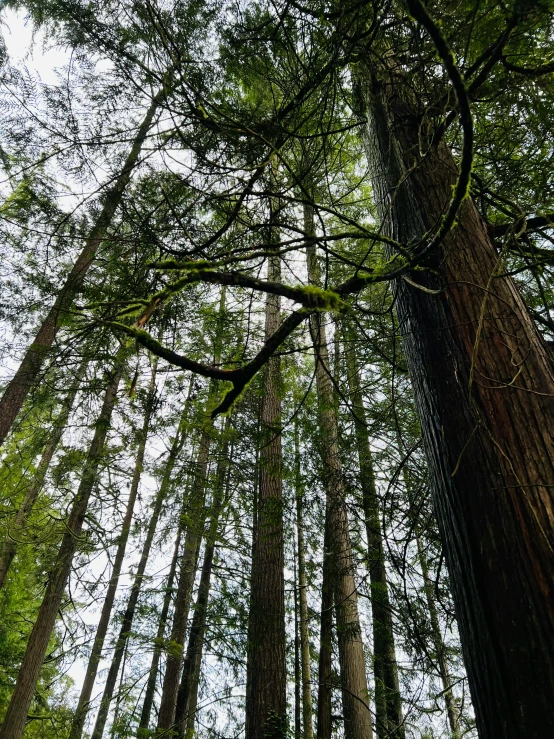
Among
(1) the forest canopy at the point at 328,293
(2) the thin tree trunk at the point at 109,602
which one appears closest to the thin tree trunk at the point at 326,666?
(1) the forest canopy at the point at 328,293

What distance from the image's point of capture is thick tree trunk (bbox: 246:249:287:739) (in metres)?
4.71

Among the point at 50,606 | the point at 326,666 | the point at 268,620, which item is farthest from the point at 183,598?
the point at 326,666

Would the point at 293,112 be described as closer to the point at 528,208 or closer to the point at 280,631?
the point at 528,208

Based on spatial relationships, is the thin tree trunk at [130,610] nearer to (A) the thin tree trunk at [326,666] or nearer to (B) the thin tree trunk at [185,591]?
(B) the thin tree trunk at [185,591]

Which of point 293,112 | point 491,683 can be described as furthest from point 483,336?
point 293,112

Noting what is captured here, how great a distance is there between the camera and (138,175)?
345 cm

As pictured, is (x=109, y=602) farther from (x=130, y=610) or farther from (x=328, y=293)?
(x=328, y=293)

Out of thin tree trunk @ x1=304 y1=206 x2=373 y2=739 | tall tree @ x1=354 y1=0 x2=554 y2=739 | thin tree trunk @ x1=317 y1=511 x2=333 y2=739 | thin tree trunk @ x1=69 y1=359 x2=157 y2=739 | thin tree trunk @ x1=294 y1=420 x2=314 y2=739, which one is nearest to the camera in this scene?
tall tree @ x1=354 y1=0 x2=554 y2=739

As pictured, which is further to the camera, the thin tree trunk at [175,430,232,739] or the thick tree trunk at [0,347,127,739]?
the thin tree trunk at [175,430,232,739]

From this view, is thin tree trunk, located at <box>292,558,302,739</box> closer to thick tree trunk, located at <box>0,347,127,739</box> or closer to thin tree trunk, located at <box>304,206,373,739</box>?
thin tree trunk, located at <box>304,206,373,739</box>

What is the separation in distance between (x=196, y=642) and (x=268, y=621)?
13.2 feet

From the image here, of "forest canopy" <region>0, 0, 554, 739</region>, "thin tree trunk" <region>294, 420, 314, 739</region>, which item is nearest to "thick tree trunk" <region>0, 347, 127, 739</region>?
"forest canopy" <region>0, 0, 554, 739</region>

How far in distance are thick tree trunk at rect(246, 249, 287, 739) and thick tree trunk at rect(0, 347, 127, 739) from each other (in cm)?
274

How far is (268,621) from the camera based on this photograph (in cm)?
538
